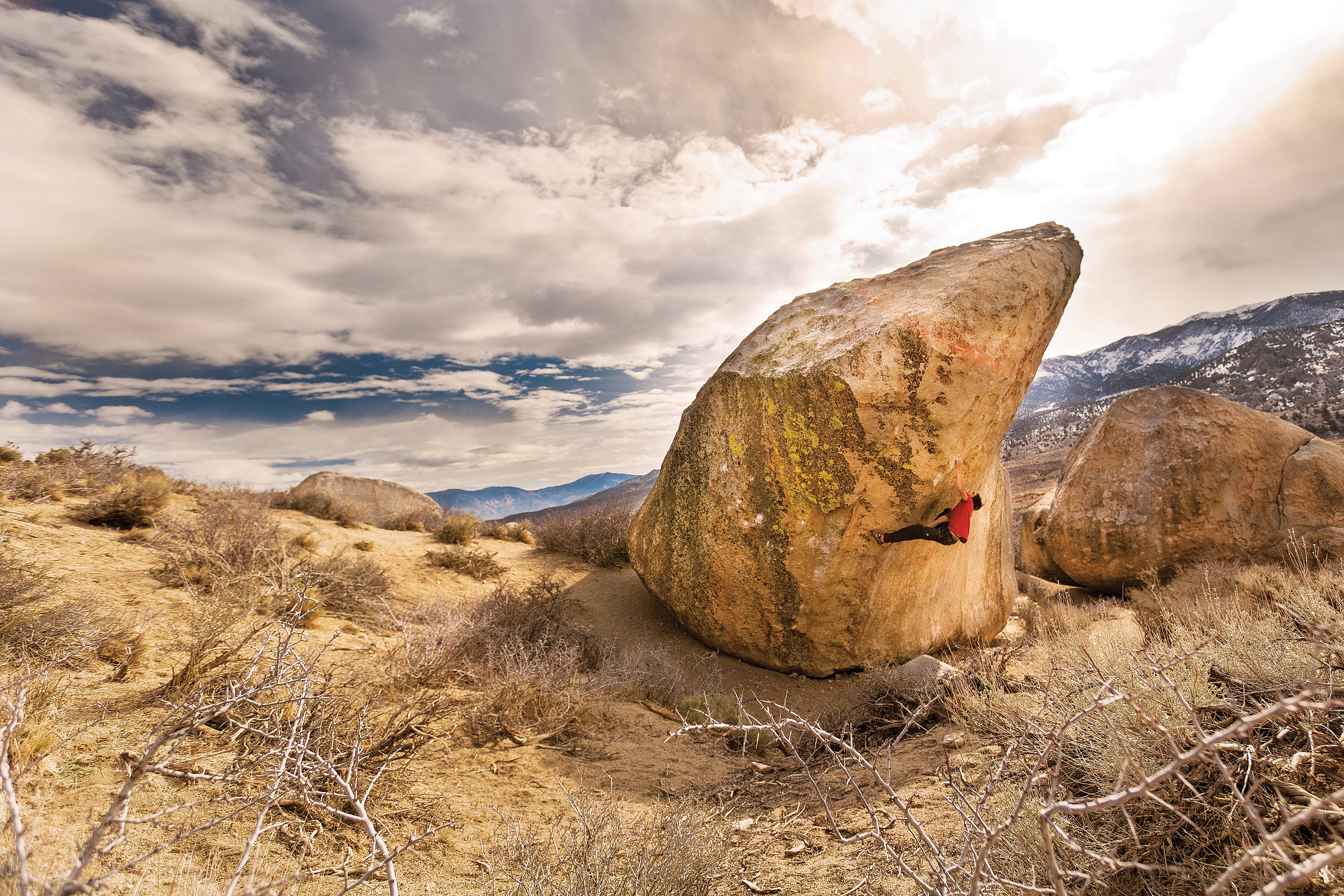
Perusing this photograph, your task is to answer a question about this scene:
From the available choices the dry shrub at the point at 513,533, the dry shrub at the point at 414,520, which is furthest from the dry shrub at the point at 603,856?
the dry shrub at the point at 414,520

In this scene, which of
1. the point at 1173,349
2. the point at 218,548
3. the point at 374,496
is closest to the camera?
the point at 218,548

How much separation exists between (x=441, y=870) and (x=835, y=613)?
14.7ft

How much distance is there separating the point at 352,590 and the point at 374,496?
10092 millimetres

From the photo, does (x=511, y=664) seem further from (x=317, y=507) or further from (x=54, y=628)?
(x=317, y=507)

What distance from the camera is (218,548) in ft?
20.7

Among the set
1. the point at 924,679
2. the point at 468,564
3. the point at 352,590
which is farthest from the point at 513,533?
the point at 924,679

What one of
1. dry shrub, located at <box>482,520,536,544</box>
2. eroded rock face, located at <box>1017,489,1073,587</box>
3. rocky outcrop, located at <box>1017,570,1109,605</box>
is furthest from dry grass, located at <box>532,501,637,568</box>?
eroded rock face, located at <box>1017,489,1073,587</box>

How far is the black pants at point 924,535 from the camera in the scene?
546cm

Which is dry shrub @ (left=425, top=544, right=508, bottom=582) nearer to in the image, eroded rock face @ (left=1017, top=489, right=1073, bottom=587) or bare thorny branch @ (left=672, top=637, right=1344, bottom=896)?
bare thorny branch @ (left=672, top=637, right=1344, bottom=896)

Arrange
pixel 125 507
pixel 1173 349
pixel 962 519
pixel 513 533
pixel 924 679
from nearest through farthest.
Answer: pixel 924 679 → pixel 962 519 → pixel 125 507 → pixel 513 533 → pixel 1173 349

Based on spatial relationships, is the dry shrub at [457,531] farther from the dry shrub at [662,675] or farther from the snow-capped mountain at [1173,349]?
the snow-capped mountain at [1173,349]

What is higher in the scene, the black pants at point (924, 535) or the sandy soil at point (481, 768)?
the black pants at point (924, 535)

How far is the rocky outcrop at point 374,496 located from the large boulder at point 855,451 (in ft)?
31.8

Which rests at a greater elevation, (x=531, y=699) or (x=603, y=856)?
(x=603, y=856)
